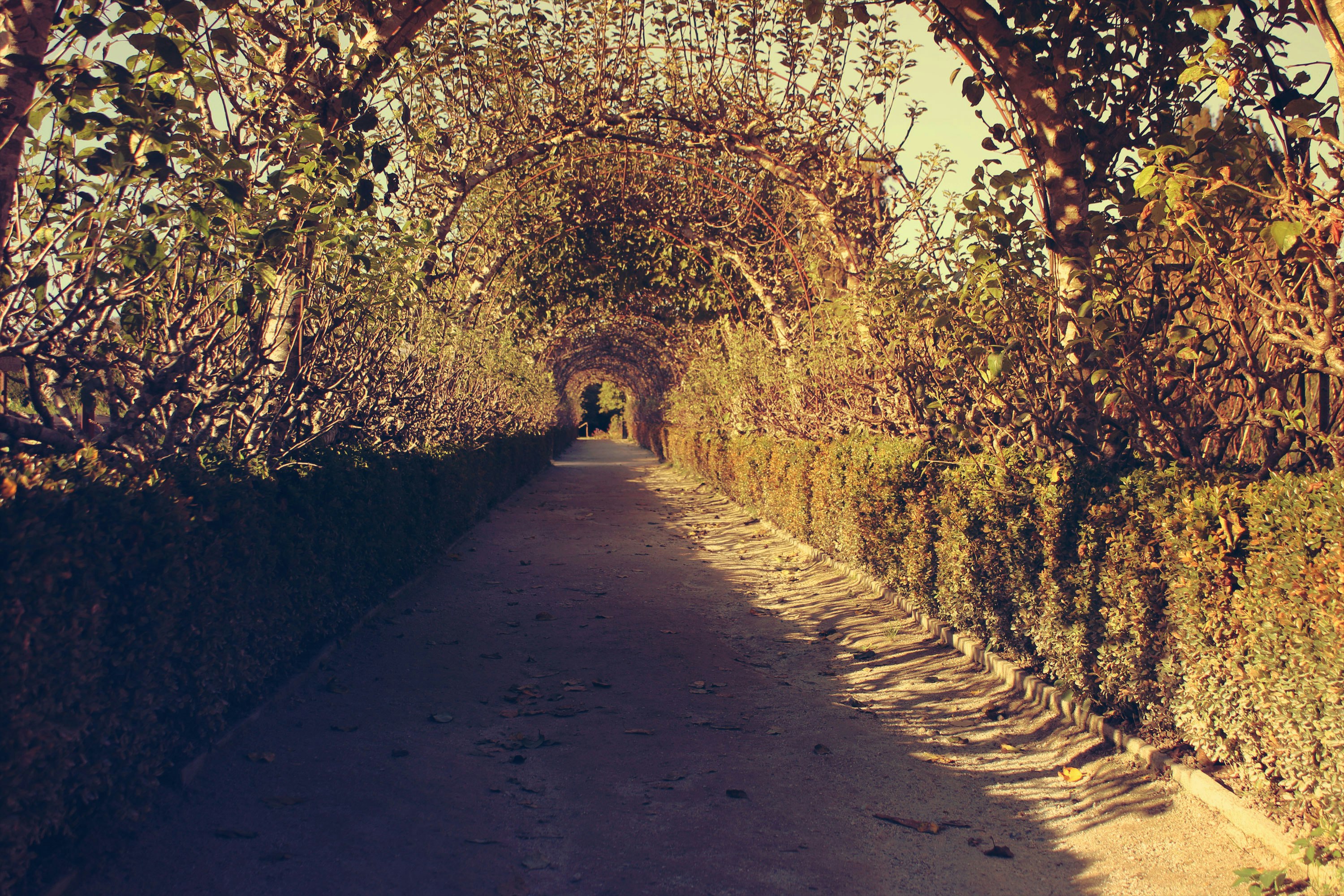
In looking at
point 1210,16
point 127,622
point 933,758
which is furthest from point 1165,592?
point 127,622

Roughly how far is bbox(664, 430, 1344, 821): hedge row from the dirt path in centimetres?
34

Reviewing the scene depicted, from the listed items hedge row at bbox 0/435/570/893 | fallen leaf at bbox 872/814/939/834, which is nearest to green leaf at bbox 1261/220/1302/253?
fallen leaf at bbox 872/814/939/834

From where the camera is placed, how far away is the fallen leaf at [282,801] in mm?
3369

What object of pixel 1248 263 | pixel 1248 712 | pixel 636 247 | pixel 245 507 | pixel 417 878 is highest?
pixel 636 247

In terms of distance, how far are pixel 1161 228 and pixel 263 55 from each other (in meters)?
5.62

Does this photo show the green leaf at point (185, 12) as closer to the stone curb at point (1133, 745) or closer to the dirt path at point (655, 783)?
the dirt path at point (655, 783)

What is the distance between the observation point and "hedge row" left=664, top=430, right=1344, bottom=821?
3.04 metres

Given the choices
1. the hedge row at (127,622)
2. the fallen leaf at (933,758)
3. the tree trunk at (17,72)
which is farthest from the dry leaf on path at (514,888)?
the tree trunk at (17,72)

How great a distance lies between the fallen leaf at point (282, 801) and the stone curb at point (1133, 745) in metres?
3.71

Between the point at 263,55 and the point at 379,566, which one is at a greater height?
the point at 263,55

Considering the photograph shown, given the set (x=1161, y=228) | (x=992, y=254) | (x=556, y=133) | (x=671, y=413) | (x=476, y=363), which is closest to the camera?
(x=1161, y=228)

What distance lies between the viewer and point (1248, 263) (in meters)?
4.16

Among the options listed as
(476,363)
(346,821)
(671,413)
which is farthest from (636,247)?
(671,413)

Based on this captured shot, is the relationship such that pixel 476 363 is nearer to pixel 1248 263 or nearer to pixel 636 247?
pixel 636 247
